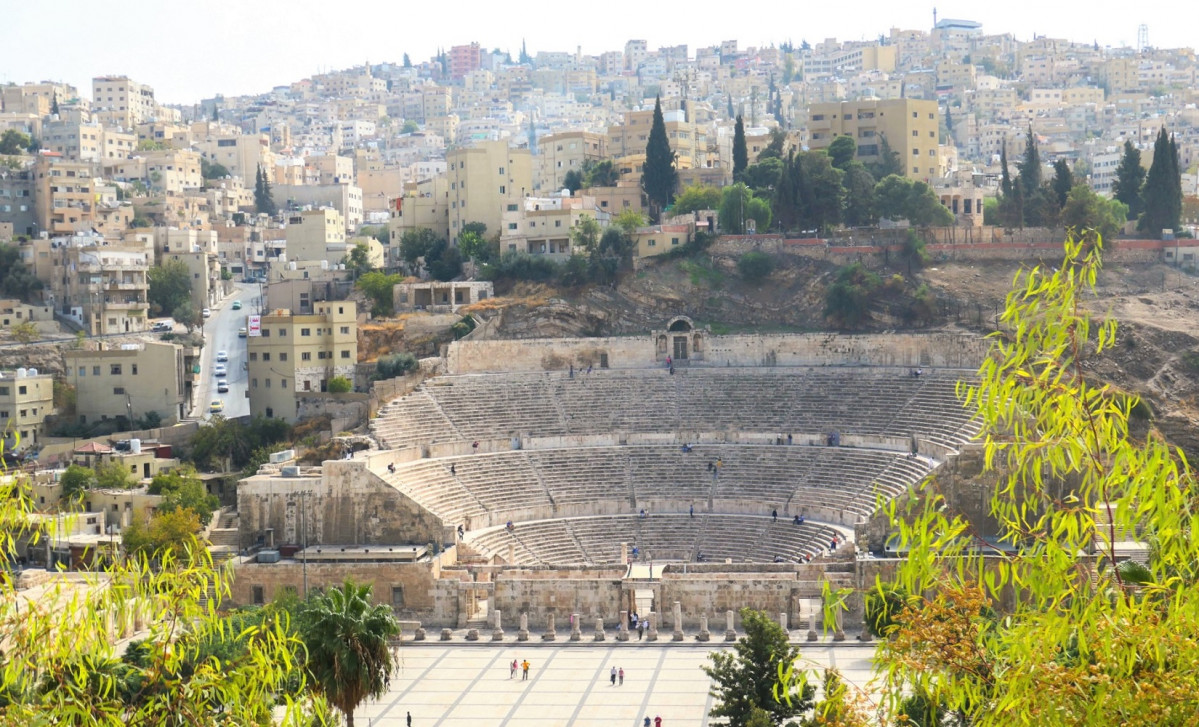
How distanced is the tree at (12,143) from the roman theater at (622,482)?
5479cm

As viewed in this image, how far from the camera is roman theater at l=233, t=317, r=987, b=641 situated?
39875 millimetres

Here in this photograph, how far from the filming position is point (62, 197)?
78312 mm

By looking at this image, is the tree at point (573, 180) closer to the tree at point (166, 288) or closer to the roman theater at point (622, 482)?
the tree at point (166, 288)

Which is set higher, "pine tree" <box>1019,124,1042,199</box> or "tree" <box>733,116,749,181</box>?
"tree" <box>733,116,749,181</box>

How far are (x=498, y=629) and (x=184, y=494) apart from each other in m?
12.8

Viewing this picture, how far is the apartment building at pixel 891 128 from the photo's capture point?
7219 centimetres

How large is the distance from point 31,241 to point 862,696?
64.7 metres

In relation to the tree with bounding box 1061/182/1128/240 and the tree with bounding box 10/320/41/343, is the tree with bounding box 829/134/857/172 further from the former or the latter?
the tree with bounding box 10/320/41/343

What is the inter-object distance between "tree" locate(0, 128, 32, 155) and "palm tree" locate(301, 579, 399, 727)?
79.3m

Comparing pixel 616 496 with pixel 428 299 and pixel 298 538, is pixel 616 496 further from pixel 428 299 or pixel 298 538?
pixel 428 299

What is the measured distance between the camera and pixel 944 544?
1155 centimetres

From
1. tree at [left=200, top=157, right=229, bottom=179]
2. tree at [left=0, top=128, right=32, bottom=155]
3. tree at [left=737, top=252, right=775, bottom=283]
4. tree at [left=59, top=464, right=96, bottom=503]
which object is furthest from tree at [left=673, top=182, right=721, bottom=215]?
tree at [left=200, top=157, right=229, bottom=179]

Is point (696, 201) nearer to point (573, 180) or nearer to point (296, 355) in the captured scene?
point (573, 180)

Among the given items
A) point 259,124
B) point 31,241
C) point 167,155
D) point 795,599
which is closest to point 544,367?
point 795,599
